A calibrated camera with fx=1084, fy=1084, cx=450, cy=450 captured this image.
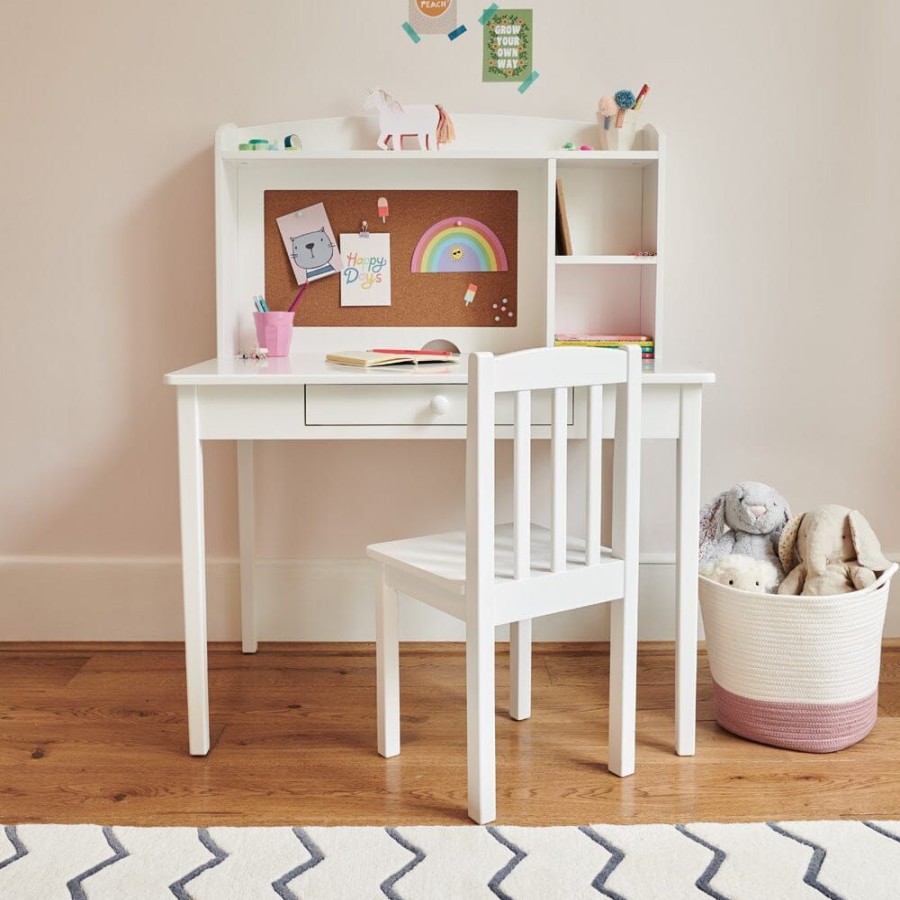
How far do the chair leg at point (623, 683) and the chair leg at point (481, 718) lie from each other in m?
0.29

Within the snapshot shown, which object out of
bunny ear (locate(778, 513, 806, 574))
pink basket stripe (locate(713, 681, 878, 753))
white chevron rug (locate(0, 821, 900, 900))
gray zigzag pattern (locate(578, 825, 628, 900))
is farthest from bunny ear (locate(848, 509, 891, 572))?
gray zigzag pattern (locate(578, 825, 628, 900))

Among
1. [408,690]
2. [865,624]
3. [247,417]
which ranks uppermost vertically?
[247,417]

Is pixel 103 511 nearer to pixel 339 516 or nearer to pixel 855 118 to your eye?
pixel 339 516

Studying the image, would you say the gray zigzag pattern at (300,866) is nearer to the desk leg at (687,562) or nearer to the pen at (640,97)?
the desk leg at (687,562)

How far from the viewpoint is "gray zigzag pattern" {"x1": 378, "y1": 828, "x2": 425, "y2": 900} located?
156 cm

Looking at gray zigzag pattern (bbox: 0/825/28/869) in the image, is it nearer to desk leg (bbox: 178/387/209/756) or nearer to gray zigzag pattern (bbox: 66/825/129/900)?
gray zigzag pattern (bbox: 66/825/129/900)

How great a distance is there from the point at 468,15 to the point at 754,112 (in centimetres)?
71

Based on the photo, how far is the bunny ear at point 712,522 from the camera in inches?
90.4

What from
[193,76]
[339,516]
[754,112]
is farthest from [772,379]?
[193,76]

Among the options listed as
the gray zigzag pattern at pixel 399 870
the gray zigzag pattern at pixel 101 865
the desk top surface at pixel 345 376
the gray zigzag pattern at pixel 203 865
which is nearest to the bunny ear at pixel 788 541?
the desk top surface at pixel 345 376

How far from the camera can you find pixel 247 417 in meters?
2.01

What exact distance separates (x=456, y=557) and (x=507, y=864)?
0.52 m

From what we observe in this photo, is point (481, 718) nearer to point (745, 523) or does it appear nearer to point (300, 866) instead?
point (300, 866)

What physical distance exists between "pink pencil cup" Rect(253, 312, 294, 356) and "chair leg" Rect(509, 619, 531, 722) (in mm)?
790
